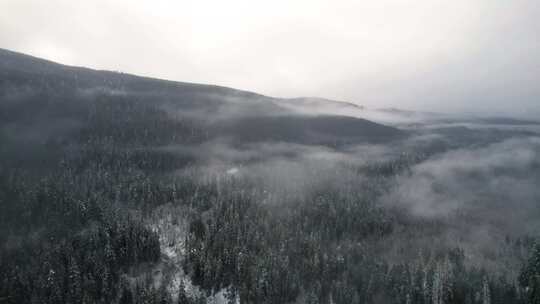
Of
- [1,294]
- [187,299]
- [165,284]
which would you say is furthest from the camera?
[165,284]

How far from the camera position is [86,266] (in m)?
198

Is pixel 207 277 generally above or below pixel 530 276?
below

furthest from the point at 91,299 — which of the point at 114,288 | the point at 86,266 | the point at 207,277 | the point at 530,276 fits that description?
the point at 530,276

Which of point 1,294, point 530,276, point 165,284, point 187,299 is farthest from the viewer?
point 165,284

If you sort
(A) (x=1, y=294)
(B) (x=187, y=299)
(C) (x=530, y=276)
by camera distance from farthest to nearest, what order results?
(B) (x=187, y=299), (A) (x=1, y=294), (C) (x=530, y=276)

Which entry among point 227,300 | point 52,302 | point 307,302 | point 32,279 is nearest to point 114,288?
point 52,302

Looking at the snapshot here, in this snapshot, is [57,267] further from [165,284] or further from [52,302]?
[165,284]

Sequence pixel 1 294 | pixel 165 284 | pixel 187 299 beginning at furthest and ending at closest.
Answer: pixel 165 284, pixel 187 299, pixel 1 294

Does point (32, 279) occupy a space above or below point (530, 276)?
below

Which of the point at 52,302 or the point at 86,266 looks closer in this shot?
the point at 52,302

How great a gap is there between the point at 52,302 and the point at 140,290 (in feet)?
124

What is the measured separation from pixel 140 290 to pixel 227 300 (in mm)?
41889

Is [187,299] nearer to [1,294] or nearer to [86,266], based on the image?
[86,266]

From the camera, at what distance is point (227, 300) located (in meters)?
193
